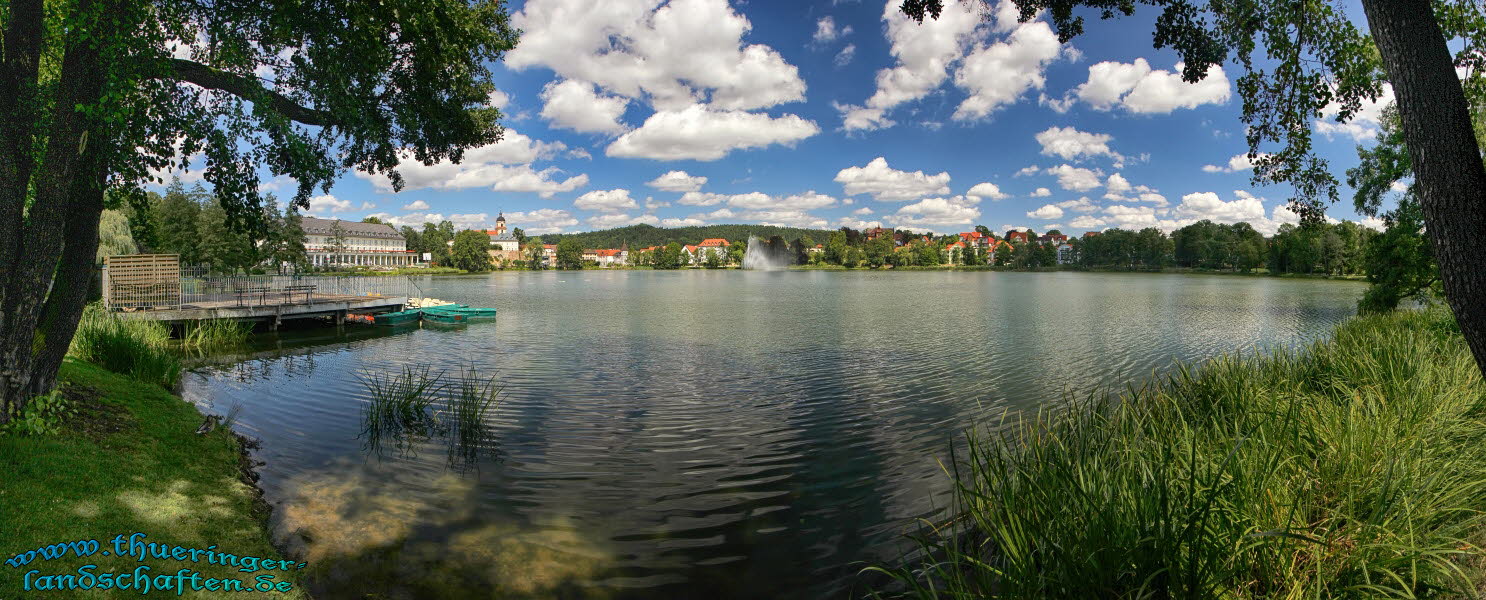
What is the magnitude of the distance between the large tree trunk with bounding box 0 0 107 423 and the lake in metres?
2.66

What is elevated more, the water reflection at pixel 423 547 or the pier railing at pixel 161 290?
the pier railing at pixel 161 290

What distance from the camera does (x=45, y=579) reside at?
417 cm

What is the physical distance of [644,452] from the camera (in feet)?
31.3

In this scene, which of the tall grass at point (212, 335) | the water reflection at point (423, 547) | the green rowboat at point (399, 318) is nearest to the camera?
the water reflection at point (423, 547)

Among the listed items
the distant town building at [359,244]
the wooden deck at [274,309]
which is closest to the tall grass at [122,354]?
the wooden deck at [274,309]

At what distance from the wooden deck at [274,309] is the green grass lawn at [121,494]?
51.5ft

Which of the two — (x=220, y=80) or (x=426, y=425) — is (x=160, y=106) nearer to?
(x=220, y=80)

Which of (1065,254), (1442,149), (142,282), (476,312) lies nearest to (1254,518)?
(1442,149)

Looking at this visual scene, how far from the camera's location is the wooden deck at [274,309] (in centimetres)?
2116

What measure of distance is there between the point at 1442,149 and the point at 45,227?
1209 centimetres

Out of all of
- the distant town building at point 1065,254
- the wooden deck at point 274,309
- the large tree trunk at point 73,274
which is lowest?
the wooden deck at point 274,309

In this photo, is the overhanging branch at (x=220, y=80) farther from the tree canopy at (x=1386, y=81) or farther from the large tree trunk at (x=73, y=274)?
the tree canopy at (x=1386, y=81)

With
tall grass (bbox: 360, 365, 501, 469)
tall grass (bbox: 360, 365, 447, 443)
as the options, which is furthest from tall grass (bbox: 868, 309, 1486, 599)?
tall grass (bbox: 360, 365, 447, 443)

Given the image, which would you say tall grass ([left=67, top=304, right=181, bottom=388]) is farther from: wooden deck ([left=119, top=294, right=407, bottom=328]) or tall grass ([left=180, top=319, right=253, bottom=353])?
wooden deck ([left=119, top=294, right=407, bottom=328])
